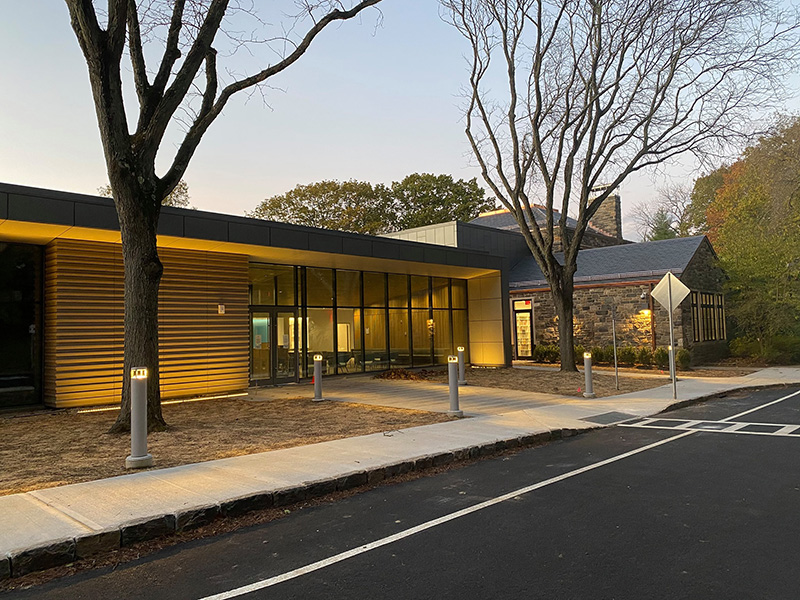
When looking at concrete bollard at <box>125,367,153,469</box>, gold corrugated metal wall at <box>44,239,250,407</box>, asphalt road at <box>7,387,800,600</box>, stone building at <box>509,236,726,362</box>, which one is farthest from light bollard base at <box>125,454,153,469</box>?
stone building at <box>509,236,726,362</box>

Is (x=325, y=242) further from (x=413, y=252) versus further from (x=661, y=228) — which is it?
(x=661, y=228)

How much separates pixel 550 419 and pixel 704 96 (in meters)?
14.3

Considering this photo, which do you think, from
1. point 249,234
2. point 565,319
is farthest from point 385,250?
point 565,319

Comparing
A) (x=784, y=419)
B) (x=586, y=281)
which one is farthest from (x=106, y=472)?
(x=586, y=281)

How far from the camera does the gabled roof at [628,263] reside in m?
23.6

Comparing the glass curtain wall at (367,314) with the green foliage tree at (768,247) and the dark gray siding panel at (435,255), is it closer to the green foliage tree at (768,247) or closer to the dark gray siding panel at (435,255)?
the dark gray siding panel at (435,255)

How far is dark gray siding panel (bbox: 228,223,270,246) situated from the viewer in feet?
44.9

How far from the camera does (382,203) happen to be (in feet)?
156

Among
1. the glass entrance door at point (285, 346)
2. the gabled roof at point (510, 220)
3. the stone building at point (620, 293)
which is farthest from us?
the gabled roof at point (510, 220)

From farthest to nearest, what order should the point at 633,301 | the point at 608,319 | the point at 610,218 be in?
1. the point at 610,218
2. the point at 608,319
3. the point at 633,301

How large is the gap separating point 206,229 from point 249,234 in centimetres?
112

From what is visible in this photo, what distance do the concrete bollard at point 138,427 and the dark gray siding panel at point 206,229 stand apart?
6412 millimetres

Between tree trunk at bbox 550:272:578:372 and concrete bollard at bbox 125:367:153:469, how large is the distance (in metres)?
15.7

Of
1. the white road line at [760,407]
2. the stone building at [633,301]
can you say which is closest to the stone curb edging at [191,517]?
the white road line at [760,407]
